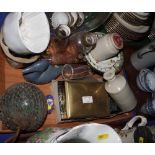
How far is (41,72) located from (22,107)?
0.80 feet

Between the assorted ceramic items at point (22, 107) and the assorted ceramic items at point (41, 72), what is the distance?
0.11m

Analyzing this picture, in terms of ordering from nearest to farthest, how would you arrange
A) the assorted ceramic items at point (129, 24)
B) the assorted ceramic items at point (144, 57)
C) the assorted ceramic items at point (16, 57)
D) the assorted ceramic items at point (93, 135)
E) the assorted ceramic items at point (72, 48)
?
the assorted ceramic items at point (93, 135), the assorted ceramic items at point (16, 57), the assorted ceramic items at point (72, 48), the assorted ceramic items at point (129, 24), the assorted ceramic items at point (144, 57)

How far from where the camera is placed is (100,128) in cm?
92

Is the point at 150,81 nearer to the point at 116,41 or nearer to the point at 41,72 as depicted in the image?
the point at 116,41

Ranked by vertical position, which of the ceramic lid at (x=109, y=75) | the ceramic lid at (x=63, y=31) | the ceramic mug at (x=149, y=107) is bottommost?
the ceramic mug at (x=149, y=107)

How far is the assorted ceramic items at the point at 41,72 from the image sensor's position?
112 cm

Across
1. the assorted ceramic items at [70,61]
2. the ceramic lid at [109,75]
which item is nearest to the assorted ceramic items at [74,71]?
the assorted ceramic items at [70,61]

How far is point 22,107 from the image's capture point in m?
0.97

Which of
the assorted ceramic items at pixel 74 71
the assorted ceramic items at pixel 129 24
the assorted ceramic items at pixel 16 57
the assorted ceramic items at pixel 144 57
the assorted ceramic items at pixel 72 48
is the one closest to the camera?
the assorted ceramic items at pixel 16 57

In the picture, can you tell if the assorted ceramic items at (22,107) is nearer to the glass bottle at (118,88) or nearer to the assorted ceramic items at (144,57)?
the glass bottle at (118,88)

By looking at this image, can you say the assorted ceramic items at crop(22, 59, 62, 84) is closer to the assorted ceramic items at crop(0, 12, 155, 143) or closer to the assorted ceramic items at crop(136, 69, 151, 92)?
the assorted ceramic items at crop(0, 12, 155, 143)
